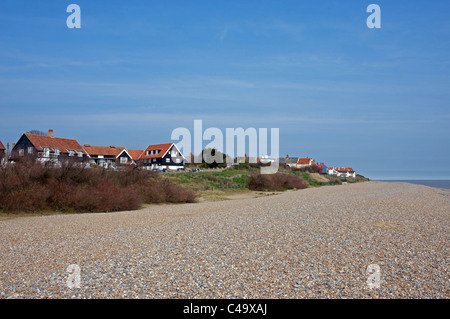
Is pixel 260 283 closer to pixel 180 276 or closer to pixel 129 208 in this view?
pixel 180 276

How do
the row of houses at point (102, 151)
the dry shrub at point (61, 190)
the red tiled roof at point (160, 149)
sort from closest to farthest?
the dry shrub at point (61, 190) < the row of houses at point (102, 151) < the red tiled roof at point (160, 149)

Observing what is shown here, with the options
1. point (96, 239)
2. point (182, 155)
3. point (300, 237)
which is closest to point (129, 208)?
point (96, 239)

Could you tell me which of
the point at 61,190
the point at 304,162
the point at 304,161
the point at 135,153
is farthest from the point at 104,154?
the point at 304,161

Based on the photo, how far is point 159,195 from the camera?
2580 centimetres

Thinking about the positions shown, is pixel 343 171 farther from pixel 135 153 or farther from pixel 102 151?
pixel 102 151

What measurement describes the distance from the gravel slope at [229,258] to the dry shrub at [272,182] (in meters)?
31.0

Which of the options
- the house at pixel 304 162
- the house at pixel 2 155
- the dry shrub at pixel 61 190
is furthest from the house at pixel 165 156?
the house at pixel 304 162

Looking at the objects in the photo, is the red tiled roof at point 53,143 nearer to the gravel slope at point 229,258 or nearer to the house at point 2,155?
the house at point 2,155

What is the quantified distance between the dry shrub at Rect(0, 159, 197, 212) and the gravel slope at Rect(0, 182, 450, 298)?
513 centimetres

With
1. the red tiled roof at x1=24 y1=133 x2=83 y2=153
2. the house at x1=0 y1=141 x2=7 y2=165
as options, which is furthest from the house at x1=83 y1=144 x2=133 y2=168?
the house at x1=0 y1=141 x2=7 y2=165

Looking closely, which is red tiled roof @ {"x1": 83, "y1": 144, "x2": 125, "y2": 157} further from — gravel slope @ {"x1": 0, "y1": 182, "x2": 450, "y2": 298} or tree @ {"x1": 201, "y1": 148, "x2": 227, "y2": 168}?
gravel slope @ {"x1": 0, "y1": 182, "x2": 450, "y2": 298}

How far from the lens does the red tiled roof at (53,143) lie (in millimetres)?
49612

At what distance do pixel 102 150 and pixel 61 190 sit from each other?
45.6 metres
